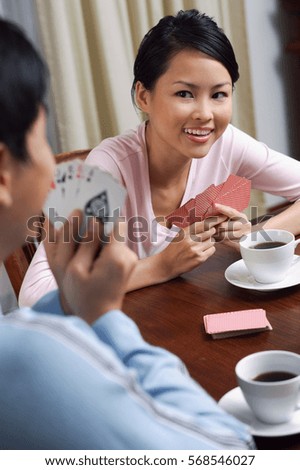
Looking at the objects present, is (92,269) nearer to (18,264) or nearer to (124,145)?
(18,264)

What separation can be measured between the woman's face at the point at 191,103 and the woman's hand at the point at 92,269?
3.26 ft

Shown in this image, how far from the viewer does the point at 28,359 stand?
691 millimetres

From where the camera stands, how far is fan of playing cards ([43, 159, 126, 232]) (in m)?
0.94

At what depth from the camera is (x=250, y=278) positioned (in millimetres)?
1501

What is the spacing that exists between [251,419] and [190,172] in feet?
3.85

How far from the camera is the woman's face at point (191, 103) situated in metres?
1.82

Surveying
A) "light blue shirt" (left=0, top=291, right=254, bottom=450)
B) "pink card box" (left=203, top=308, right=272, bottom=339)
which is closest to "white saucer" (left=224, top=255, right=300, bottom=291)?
"pink card box" (left=203, top=308, right=272, bottom=339)

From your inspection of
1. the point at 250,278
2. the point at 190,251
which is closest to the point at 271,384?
the point at 250,278

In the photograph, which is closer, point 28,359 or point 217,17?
point 28,359

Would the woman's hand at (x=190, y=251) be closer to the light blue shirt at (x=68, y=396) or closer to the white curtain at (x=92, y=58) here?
the light blue shirt at (x=68, y=396)

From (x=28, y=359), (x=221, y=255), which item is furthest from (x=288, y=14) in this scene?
(x=28, y=359)

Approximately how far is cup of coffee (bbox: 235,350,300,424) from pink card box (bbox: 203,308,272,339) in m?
0.24
